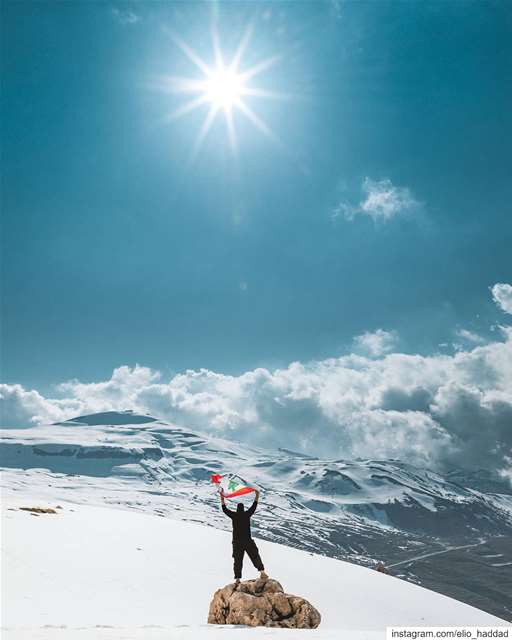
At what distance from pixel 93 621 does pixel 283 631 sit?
7599 millimetres

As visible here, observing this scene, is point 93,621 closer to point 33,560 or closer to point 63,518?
point 33,560

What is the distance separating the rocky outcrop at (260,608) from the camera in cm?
1476

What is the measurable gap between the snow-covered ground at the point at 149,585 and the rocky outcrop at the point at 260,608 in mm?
1286

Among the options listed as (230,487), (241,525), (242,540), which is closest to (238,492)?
(230,487)

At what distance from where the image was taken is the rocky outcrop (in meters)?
14.8

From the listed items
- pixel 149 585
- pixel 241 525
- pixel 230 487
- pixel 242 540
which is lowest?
pixel 149 585

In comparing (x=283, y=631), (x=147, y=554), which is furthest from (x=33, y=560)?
(x=283, y=631)

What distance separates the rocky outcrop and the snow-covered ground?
50.6 inches

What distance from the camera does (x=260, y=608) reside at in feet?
48.8

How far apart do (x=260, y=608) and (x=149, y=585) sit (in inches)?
387

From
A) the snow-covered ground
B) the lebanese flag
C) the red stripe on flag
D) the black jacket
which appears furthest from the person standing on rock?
the snow-covered ground

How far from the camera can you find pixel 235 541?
16594 mm

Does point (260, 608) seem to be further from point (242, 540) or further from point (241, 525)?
point (241, 525)

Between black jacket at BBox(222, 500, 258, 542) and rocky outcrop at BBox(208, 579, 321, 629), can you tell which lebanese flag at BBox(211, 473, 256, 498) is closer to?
black jacket at BBox(222, 500, 258, 542)
